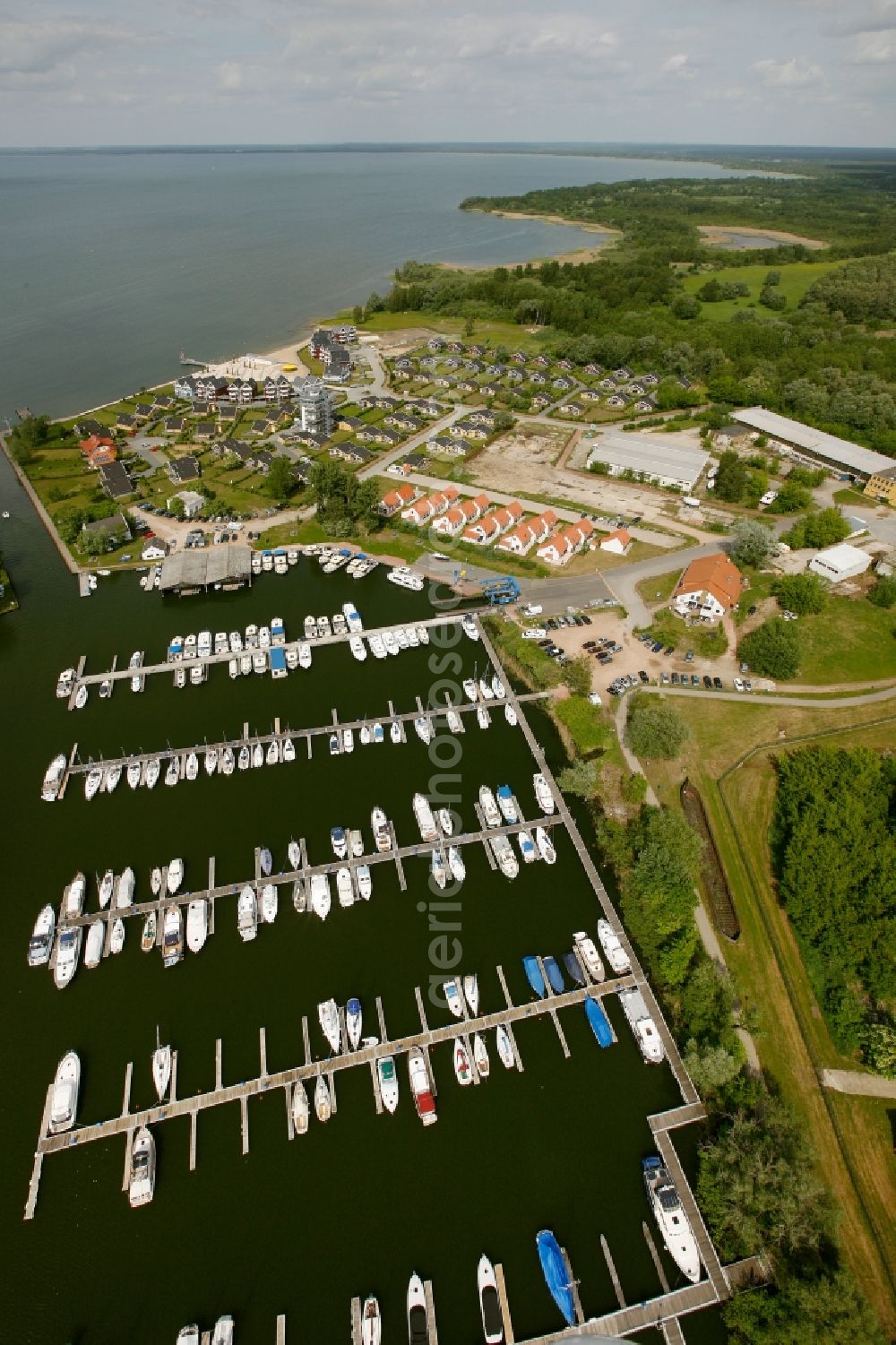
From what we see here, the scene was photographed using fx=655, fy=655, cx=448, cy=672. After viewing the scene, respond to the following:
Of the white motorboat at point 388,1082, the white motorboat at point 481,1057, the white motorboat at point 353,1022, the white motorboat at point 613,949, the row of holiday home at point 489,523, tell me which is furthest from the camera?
the row of holiday home at point 489,523

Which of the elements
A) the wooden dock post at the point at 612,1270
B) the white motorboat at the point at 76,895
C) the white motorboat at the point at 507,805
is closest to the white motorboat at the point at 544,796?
the white motorboat at the point at 507,805

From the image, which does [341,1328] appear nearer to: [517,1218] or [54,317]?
[517,1218]

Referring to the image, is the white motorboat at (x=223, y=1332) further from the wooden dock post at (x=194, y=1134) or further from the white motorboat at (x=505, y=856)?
the white motorboat at (x=505, y=856)

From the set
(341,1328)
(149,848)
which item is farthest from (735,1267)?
(149,848)

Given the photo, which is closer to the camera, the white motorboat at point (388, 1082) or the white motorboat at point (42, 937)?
the white motorboat at point (388, 1082)

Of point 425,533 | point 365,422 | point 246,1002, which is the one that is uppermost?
point 365,422

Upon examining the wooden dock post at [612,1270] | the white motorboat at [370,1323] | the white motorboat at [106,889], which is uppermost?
the white motorboat at [106,889]
